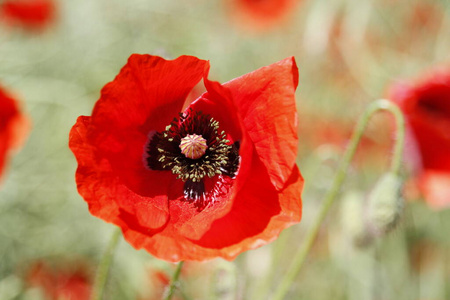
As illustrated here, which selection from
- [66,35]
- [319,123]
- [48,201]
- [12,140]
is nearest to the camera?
[12,140]

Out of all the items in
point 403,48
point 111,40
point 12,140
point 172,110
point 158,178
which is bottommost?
point 158,178

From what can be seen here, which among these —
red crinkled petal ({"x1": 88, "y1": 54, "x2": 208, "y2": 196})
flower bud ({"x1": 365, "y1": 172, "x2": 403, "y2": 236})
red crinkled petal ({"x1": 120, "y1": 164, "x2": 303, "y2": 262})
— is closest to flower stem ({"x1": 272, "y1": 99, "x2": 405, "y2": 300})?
flower bud ({"x1": 365, "y1": 172, "x2": 403, "y2": 236})

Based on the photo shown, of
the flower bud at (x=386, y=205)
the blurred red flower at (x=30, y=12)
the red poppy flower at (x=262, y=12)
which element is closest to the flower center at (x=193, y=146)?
the flower bud at (x=386, y=205)

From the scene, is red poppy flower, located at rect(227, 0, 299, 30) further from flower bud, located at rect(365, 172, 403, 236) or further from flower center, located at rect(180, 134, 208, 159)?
flower center, located at rect(180, 134, 208, 159)

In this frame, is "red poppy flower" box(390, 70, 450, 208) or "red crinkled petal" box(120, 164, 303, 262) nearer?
"red crinkled petal" box(120, 164, 303, 262)

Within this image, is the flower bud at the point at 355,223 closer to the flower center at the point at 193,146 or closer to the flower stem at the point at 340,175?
the flower stem at the point at 340,175

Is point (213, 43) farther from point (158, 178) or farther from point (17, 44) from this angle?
point (158, 178)

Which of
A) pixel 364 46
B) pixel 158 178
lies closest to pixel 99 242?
pixel 158 178

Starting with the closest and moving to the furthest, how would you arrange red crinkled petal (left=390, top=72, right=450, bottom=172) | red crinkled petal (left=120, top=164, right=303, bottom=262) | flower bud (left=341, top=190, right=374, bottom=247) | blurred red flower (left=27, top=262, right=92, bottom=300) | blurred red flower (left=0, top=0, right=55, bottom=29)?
red crinkled petal (left=120, top=164, right=303, bottom=262) < flower bud (left=341, top=190, right=374, bottom=247) < blurred red flower (left=27, top=262, right=92, bottom=300) < red crinkled petal (left=390, top=72, right=450, bottom=172) < blurred red flower (left=0, top=0, right=55, bottom=29)
